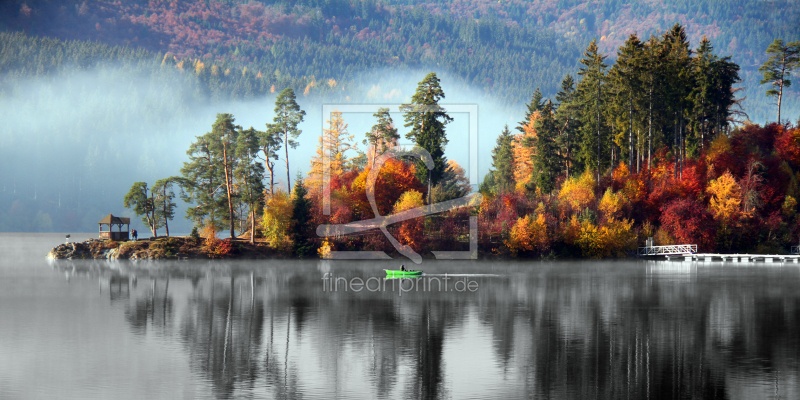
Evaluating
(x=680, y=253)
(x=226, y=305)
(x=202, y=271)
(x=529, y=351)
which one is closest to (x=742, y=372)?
(x=529, y=351)

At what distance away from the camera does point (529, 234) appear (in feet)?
328

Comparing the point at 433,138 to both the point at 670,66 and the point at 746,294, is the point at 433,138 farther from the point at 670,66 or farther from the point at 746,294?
the point at 746,294

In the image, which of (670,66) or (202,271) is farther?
(670,66)

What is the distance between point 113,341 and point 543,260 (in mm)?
71595

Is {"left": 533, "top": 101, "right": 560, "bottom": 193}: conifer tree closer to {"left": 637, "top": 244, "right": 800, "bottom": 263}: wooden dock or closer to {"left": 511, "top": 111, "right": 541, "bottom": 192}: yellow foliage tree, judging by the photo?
{"left": 511, "top": 111, "right": 541, "bottom": 192}: yellow foliage tree

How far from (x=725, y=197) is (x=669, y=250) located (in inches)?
443

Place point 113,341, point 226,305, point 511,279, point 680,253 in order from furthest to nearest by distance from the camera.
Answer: point 680,253 < point 511,279 < point 226,305 < point 113,341

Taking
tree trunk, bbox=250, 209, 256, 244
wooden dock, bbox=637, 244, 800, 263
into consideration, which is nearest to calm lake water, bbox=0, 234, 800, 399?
wooden dock, bbox=637, 244, 800, 263

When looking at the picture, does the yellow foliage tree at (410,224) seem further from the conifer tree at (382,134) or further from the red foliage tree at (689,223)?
the red foliage tree at (689,223)

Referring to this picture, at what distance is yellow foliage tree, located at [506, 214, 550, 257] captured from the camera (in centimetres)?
9956

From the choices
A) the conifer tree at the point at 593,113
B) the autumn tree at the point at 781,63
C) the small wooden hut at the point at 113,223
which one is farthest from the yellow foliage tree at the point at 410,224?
the autumn tree at the point at 781,63

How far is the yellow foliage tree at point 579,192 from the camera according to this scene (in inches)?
3976

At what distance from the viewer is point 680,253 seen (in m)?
100

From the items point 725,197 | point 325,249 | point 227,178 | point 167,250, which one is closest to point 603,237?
point 725,197
